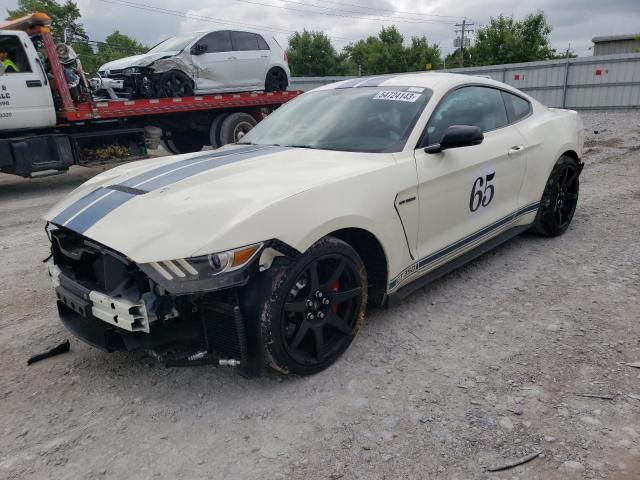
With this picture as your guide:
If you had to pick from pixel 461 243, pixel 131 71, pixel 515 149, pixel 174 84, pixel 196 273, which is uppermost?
pixel 131 71

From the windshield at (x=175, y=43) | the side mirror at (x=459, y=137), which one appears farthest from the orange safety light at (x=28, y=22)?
the side mirror at (x=459, y=137)

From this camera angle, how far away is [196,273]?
2.17 meters

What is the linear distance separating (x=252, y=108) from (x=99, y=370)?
9.38 metres

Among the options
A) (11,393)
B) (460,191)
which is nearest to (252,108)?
(460,191)

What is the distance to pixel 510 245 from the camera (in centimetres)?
464

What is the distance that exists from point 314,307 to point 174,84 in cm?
856

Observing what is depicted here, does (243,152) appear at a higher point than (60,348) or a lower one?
A: higher

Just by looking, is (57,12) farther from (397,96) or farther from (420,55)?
(397,96)

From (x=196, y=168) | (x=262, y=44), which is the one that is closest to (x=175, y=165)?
(x=196, y=168)

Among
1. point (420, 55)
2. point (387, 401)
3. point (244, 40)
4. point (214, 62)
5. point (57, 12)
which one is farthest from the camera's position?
point (420, 55)

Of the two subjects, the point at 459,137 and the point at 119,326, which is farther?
the point at 459,137

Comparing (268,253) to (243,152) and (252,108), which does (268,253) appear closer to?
(243,152)

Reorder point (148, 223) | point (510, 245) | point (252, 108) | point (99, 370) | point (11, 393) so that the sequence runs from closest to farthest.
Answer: point (148, 223), point (11, 393), point (99, 370), point (510, 245), point (252, 108)

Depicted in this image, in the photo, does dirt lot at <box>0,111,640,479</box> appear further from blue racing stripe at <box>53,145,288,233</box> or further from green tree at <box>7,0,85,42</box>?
green tree at <box>7,0,85,42</box>
